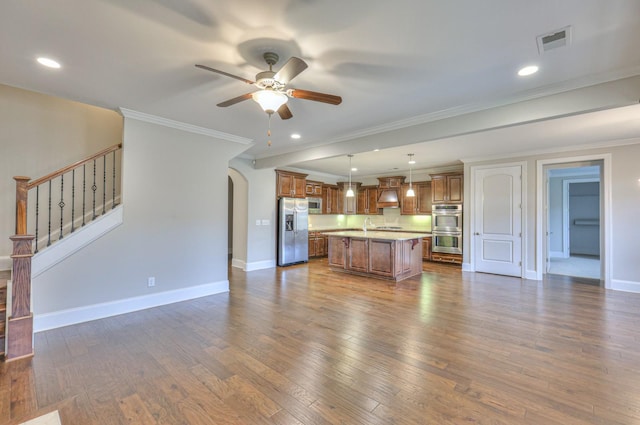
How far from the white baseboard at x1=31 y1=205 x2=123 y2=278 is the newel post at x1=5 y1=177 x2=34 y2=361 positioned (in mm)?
519

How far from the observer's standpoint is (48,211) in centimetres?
396

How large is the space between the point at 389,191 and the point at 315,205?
2.36 metres

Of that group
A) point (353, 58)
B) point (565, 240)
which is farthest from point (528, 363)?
point (565, 240)

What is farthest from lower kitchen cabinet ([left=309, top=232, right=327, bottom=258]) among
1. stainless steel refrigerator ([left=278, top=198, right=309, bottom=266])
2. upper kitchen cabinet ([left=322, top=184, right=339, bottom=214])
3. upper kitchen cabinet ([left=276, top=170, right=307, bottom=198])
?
upper kitchen cabinet ([left=276, top=170, right=307, bottom=198])

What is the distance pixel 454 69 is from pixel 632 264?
5.22 m

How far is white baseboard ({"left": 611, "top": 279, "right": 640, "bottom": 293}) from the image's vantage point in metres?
4.86

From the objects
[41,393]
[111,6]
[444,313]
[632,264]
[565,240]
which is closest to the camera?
[111,6]

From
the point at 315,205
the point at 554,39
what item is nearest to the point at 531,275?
the point at 554,39

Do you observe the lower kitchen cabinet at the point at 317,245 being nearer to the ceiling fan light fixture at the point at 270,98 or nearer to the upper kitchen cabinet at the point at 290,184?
the upper kitchen cabinet at the point at 290,184

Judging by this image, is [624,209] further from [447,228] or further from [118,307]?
[118,307]

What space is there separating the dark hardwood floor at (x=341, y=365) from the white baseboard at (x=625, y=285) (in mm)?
921

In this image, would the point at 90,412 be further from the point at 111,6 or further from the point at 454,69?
the point at 454,69

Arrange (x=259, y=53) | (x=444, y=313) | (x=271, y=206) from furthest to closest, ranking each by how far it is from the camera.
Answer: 1. (x=271, y=206)
2. (x=444, y=313)
3. (x=259, y=53)

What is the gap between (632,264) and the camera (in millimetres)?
4895
